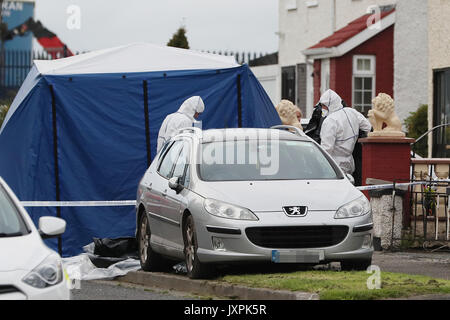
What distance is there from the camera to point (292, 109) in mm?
20125

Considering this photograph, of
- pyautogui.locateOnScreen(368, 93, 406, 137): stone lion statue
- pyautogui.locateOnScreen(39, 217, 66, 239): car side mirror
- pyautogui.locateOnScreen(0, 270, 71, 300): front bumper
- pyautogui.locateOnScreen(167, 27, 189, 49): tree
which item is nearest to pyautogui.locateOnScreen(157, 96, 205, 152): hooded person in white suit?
pyautogui.locateOnScreen(368, 93, 406, 137): stone lion statue

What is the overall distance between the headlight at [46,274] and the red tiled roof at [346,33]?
85.7 ft

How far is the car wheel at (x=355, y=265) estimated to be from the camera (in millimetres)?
12688

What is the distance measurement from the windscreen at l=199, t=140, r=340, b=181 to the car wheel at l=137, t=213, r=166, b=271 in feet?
4.86

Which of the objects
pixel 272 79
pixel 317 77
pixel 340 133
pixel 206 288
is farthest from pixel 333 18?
pixel 206 288

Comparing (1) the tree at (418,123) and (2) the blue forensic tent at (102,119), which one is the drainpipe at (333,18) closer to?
(1) the tree at (418,123)

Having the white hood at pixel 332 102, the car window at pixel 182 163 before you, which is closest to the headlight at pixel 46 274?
the car window at pixel 182 163

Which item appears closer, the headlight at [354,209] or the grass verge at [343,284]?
the grass verge at [343,284]

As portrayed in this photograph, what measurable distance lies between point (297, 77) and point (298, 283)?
27.8 m

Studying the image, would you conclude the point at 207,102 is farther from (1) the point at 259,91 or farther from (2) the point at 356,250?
(2) the point at 356,250

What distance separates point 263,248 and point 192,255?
90cm

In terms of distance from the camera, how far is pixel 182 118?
1681cm

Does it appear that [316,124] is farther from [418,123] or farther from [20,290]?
[418,123]
